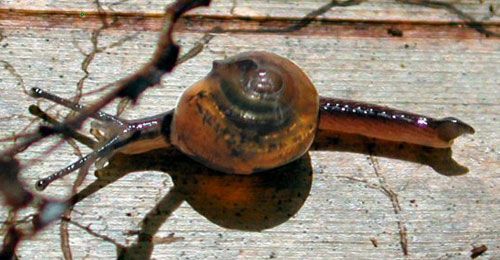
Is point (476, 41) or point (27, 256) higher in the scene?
point (476, 41)

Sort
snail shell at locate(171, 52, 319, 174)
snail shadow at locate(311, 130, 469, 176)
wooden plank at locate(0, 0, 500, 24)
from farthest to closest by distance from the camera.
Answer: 1. wooden plank at locate(0, 0, 500, 24)
2. snail shadow at locate(311, 130, 469, 176)
3. snail shell at locate(171, 52, 319, 174)

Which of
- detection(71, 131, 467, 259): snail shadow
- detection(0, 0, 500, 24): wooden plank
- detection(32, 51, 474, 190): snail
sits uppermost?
detection(0, 0, 500, 24): wooden plank

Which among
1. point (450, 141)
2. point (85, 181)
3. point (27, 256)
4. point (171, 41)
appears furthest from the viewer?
point (171, 41)

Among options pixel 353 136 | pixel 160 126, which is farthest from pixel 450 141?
pixel 160 126

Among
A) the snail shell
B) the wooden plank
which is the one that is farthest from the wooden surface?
the snail shell

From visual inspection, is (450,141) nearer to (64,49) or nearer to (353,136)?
(353,136)

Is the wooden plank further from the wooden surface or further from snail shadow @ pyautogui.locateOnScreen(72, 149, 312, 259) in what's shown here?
snail shadow @ pyautogui.locateOnScreen(72, 149, 312, 259)

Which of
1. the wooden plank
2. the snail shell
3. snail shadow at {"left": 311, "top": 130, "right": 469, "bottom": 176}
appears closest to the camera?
the snail shell

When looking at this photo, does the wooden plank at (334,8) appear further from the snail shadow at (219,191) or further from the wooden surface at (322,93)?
the snail shadow at (219,191)

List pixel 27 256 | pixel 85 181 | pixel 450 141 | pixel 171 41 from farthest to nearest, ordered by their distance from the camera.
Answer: pixel 171 41 → pixel 450 141 → pixel 85 181 → pixel 27 256
